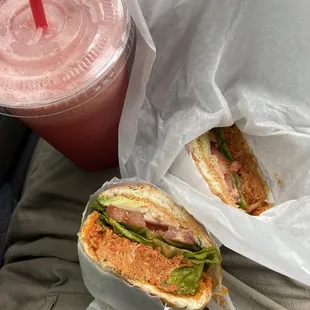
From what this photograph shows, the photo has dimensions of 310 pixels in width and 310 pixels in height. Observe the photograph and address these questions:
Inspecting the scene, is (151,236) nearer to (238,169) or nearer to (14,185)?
(238,169)

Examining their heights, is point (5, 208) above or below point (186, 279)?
below

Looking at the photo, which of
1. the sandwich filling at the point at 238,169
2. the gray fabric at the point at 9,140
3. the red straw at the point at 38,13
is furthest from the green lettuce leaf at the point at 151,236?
the gray fabric at the point at 9,140

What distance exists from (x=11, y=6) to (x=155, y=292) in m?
0.44

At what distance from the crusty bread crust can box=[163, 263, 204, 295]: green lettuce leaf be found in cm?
13

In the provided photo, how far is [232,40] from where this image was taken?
845mm

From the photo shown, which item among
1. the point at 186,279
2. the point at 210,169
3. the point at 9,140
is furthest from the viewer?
the point at 9,140

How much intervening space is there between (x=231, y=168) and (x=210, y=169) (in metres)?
0.05

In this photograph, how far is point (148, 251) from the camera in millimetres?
728

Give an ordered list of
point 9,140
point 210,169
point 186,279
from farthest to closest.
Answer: point 9,140 → point 210,169 → point 186,279

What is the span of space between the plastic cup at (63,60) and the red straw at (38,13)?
11 mm

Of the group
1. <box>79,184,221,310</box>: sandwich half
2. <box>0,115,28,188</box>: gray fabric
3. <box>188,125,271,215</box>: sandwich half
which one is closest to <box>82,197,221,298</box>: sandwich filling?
<box>79,184,221,310</box>: sandwich half

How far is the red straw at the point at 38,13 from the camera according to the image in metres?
0.72

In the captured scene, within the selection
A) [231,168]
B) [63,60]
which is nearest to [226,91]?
[231,168]

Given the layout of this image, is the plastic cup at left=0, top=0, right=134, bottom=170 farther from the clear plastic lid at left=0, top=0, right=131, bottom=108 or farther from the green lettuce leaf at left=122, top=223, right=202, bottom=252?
the green lettuce leaf at left=122, top=223, right=202, bottom=252
